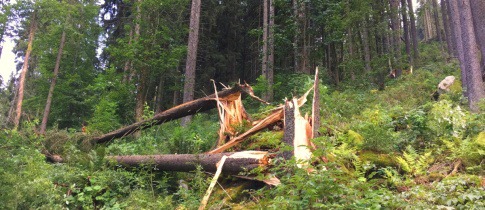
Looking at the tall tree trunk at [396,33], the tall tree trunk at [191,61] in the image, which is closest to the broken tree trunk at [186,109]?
the tall tree trunk at [191,61]

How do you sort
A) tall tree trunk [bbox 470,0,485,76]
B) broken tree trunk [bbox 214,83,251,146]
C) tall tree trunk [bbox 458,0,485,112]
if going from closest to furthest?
1. broken tree trunk [bbox 214,83,251,146]
2. tall tree trunk [bbox 458,0,485,112]
3. tall tree trunk [bbox 470,0,485,76]

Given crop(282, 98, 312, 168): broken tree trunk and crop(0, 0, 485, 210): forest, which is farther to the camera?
crop(282, 98, 312, 168): broken tree trunk

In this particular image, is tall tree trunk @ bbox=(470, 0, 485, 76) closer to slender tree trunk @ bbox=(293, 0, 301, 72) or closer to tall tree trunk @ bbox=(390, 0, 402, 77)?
tall tree trunk @ bbox=(390, 0, 402, 77)

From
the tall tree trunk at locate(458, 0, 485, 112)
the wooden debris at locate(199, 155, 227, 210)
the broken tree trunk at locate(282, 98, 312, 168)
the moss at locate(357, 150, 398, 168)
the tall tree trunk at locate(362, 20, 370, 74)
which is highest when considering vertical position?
the tall tree trunk at locate(362, 20, 370, 74)

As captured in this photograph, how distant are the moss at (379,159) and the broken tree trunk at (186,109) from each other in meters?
3.37

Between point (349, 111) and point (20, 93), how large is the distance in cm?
2511

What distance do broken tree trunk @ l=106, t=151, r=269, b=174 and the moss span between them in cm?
170

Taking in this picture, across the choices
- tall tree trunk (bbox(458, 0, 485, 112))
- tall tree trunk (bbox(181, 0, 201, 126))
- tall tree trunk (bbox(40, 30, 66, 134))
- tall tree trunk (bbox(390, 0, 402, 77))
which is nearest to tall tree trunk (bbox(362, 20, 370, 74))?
tall tree trunk (bbox(390, 0, 402, 77))

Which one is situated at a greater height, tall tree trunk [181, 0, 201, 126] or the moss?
tall tree trunk [181, 0, 201, 126]

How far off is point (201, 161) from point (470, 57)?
9467 millimetres

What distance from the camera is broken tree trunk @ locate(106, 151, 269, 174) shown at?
570 centimetres

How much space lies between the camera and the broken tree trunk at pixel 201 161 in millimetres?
5695

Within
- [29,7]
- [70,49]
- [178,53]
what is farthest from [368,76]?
[29,7]

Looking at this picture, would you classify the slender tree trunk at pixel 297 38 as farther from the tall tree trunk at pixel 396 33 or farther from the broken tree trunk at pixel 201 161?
the broken tree trunk at pixel 201 161
